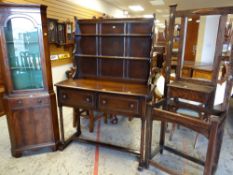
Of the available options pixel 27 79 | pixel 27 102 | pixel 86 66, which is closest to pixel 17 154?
pixel 27 102

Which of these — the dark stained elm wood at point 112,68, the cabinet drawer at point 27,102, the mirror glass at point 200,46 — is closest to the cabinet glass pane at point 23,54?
the cabinet drawer at point 27,102

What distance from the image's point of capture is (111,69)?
2439mm

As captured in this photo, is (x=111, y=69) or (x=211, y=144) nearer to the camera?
(x=211, y=144)

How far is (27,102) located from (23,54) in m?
0.60

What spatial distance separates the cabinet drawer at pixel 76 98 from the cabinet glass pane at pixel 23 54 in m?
0.30

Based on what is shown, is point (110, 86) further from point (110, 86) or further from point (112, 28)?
point (112, 28)

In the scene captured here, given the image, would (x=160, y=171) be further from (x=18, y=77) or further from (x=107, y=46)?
(x=18, y=77)

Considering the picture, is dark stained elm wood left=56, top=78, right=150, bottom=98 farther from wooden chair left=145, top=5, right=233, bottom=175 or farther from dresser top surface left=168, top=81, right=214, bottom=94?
dresser top surface left=168, top=81, right=214, bottom=94

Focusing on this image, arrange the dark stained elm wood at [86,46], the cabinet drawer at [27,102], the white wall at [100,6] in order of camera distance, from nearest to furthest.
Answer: the cabinet drawer at [27,102] → the dark stained elm wood at [86,46] → the white wall at [100,6]

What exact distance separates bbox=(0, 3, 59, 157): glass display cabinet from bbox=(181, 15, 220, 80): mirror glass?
5.50ft

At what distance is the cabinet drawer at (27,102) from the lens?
207 centimetres

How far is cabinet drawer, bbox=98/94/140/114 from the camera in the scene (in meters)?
1.91

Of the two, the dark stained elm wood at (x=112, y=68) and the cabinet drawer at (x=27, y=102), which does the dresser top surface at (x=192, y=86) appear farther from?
the cabinet drawer at (x=27, y=102)

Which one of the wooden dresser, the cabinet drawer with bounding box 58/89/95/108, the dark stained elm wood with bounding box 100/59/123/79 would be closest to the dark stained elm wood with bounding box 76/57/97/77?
the wooden dresser
